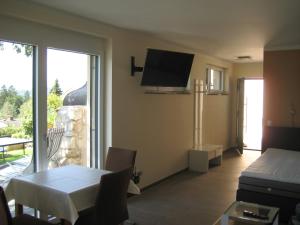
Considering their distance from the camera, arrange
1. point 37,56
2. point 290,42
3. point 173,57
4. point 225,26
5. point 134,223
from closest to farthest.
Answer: point 37,56 → point 134,223 → point 225,26 → point 173,57 → point 290,42


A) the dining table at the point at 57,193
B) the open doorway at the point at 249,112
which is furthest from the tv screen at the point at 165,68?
the open doorway at the point at 249,112

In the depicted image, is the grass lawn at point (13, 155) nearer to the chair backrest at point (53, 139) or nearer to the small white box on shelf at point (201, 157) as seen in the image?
the chair backrest at point (53, 139)

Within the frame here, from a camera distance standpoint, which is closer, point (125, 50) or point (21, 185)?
point (21, 185)

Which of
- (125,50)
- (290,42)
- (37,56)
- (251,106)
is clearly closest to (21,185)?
(37,56)

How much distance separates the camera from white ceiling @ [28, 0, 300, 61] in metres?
3.07

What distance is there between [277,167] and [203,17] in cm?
226

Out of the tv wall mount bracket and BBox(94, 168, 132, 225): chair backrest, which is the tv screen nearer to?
the tv wall mount bracket

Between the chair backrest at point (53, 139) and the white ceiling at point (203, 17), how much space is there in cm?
136

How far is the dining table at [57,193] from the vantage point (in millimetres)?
2519

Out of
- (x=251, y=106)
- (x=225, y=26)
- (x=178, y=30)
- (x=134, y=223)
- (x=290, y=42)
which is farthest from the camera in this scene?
(x=251, y=106)

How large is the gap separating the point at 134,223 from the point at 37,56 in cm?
218

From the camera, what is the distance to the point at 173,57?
4.77 metres

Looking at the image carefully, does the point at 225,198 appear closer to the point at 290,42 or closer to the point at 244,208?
the point at 244,208

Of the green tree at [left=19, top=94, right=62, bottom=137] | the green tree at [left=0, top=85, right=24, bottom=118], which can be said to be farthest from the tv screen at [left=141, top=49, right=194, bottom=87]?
the green tree at [left=0, top=85, right=24, bottom=118]
